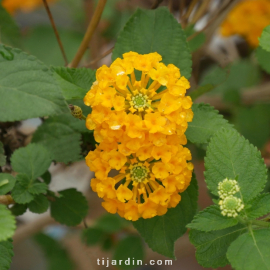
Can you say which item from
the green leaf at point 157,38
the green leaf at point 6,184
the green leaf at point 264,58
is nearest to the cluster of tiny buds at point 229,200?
the green leaf at point 157,38

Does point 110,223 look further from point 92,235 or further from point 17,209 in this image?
point 17,209

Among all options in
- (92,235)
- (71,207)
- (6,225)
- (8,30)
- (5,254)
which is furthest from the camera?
(92,235)

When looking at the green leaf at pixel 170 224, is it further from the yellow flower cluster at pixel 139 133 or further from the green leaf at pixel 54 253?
the green leaf at pixel 54 253

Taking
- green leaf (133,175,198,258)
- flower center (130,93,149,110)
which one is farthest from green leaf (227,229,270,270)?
flower center (130,93,149,110)

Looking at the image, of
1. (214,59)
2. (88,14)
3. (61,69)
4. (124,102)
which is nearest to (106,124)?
(124,102)

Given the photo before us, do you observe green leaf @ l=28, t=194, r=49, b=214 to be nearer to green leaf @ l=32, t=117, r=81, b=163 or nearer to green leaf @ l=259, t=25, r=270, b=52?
green leaf @ l=32, t=117, r=81, b=163

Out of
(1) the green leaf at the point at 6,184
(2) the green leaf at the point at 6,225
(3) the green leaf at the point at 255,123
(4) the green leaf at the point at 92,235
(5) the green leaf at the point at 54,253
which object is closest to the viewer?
(2) the green leaf at the point at 6,225

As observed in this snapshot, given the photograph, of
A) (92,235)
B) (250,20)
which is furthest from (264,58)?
(92,235)
